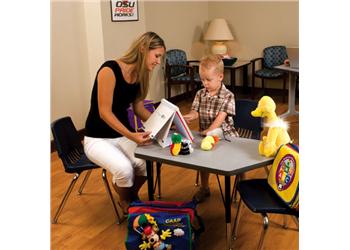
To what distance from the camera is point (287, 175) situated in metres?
1.76

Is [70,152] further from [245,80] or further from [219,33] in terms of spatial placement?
[245,80]

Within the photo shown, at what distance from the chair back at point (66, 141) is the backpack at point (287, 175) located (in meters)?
1.29

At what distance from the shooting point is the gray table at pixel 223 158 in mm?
1868

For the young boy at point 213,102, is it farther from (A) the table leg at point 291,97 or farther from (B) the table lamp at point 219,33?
(B) the table lamp at point 219,33

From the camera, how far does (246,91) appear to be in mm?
6645

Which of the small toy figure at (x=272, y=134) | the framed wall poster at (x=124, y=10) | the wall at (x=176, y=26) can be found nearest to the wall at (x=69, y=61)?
the framed wall poster at (x=124, y=10)

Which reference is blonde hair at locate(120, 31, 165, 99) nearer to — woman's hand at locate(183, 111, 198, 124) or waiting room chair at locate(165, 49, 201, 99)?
woman's hand at locate(183, 111, 198, 124)

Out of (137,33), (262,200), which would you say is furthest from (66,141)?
(137,33)

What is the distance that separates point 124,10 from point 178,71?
150 centimetres
